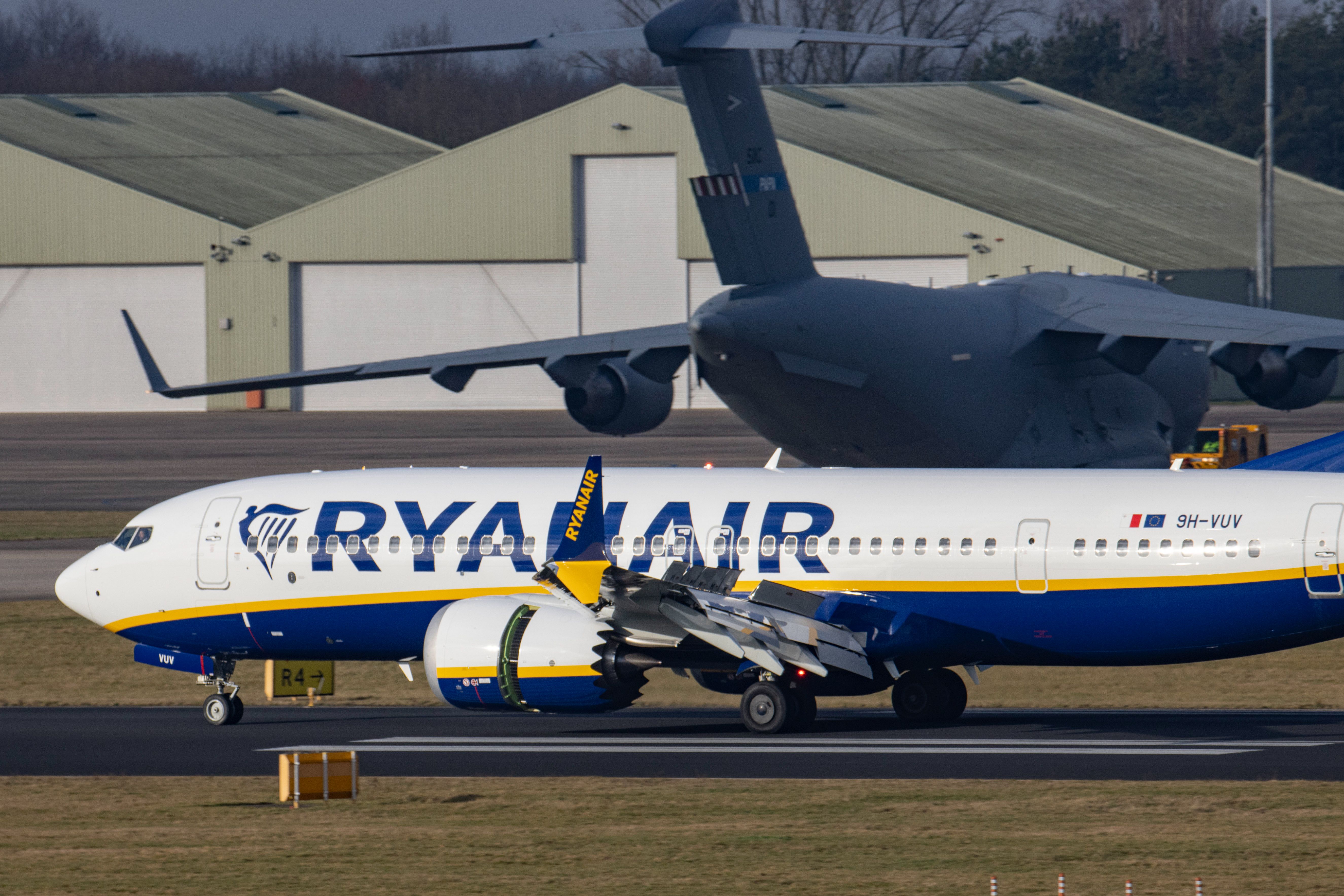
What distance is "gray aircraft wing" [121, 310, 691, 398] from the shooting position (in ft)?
123

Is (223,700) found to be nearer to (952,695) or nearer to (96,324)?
(952,695)

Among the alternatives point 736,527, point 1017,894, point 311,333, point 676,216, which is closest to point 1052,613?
point 736,527

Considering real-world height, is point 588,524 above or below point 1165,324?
below

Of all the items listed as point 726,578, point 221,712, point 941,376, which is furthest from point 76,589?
point 941,376

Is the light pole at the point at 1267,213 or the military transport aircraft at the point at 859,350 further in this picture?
the light pole at the point at 1267,213

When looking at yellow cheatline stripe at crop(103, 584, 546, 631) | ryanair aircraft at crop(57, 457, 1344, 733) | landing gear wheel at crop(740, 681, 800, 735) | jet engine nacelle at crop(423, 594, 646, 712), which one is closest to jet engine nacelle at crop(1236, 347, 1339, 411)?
ryanair aircraft at crop(57, 457, 1344, 733)

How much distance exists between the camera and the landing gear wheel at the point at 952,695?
26016mm

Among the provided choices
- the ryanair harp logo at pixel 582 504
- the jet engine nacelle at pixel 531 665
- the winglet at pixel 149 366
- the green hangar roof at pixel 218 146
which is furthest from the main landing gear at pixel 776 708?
the green hangar roof at pixel 218 146

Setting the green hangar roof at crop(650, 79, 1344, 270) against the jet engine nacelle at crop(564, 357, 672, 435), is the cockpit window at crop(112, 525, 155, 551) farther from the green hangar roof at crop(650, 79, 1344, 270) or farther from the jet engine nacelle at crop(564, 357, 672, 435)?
the green hangar roof at crop(650, 79, 1344, 270)

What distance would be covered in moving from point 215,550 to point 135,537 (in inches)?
50.1

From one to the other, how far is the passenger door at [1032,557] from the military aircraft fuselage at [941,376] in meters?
9.02

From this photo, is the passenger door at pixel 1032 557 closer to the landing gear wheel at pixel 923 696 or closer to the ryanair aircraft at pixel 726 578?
the ryanair aircraft at pixel 726 578

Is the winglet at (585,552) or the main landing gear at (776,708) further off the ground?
the winglet at (585,552)

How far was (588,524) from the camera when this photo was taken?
899 inches
